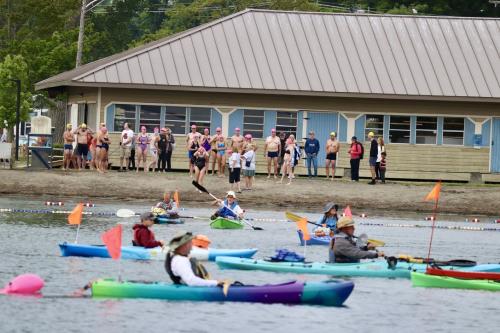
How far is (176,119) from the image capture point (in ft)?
169

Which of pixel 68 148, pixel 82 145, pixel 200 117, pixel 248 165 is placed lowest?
pixel 248 165

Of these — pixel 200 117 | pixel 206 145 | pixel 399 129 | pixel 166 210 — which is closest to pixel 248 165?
pixel 206 145

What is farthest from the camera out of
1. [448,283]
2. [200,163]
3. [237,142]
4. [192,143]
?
[192,143]

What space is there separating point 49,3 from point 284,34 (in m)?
20.9

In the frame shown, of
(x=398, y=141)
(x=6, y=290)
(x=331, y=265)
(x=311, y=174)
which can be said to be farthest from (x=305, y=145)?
(x=6, y=290)

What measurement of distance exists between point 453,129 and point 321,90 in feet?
18.8

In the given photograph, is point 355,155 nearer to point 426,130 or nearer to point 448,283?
point 426,130

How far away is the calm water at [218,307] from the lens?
21.0 meters

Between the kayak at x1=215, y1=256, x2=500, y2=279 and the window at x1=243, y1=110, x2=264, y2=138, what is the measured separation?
25.5 m

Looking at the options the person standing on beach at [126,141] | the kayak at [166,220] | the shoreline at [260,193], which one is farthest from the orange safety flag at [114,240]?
the person standing on beach at [126,141]

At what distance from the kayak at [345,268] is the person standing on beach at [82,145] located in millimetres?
21600

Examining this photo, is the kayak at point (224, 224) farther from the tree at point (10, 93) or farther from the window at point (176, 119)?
the tree at point (10, 93)

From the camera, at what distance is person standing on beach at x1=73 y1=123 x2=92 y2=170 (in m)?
47.2

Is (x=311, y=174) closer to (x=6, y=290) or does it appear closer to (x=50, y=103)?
(x=50, y=103)
